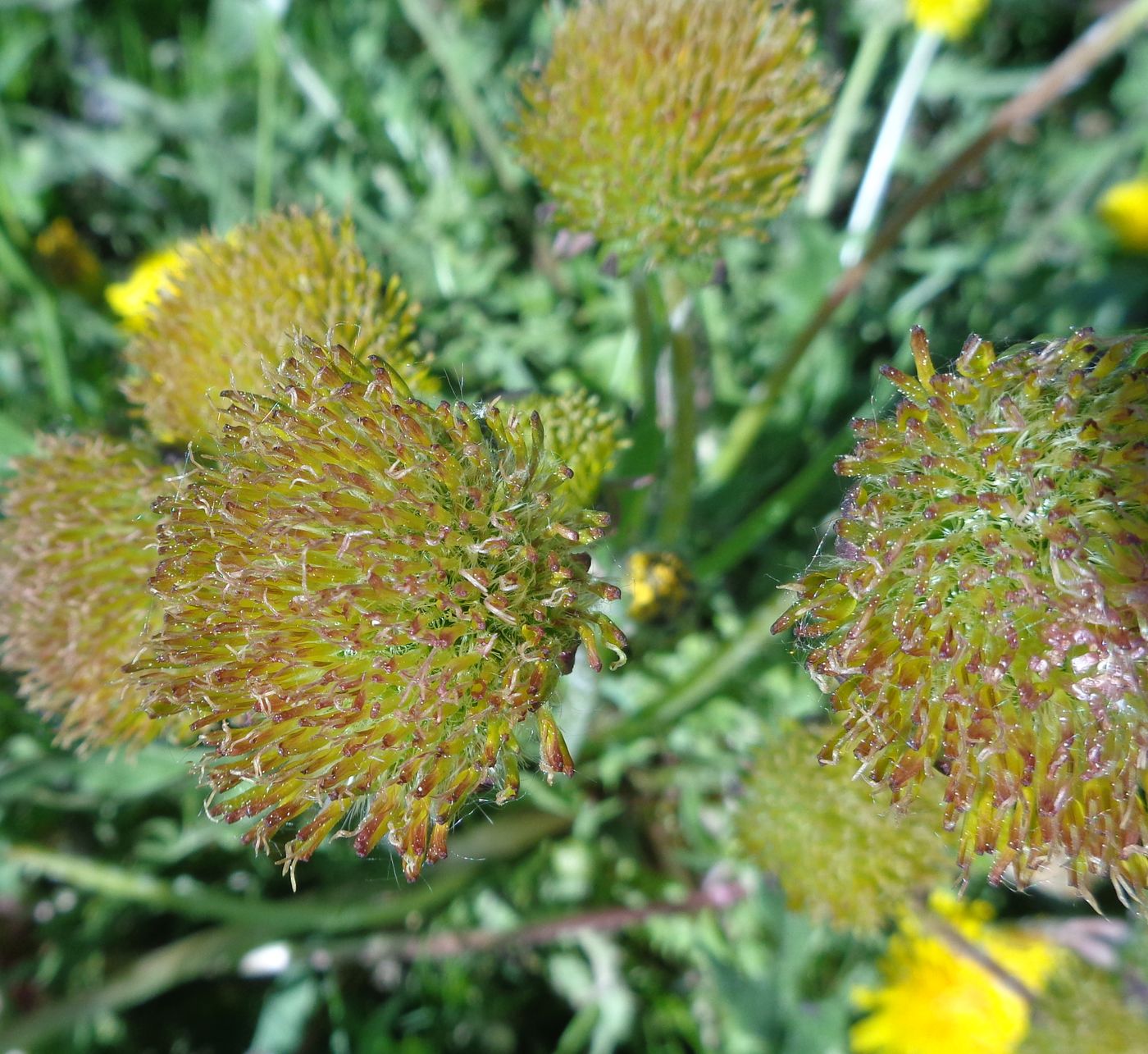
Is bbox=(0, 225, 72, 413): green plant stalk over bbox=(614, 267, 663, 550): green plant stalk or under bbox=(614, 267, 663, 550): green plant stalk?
over

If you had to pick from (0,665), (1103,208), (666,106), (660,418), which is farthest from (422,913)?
(1103,208)

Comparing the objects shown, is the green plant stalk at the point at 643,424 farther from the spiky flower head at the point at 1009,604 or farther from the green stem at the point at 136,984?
the green stem at the point at 136,984

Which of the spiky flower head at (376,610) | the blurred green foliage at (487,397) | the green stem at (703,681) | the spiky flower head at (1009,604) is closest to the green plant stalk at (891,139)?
the blurred green foliage at (487,397)

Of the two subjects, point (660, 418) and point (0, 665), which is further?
point (660, 418)

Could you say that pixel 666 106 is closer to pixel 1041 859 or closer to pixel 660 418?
pixel 660 418

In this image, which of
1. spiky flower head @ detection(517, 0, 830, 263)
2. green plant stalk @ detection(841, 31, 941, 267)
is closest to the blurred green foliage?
green plant stalk @ detection(841, 31, 941, 267)

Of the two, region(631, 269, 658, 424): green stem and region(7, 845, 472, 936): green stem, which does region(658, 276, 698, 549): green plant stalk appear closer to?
region(631, 269, 658, 424): green stem
